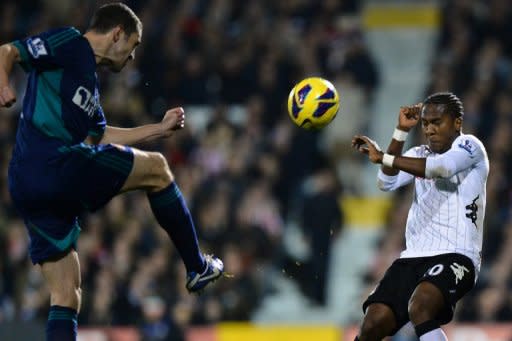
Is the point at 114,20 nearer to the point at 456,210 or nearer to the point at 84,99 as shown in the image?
the point at 84,99

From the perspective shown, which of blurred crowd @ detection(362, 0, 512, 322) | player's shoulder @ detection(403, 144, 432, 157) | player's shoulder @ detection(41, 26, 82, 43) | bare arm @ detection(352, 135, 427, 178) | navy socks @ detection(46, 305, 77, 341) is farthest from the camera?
blurred crowd @ detection(362, 0, 512, 322)

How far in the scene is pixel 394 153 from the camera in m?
7.42

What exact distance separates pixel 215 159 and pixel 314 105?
5.96 metres

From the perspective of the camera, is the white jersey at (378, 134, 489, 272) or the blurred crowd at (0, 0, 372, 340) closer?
the white jersey at (378, 134, 489, 272)

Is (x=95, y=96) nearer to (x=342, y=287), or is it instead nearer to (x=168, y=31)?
(x=342, y=287)

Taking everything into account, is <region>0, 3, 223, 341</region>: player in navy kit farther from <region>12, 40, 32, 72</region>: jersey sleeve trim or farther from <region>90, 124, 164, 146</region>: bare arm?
<region>90, 124, 164, 146</region>: bare arm

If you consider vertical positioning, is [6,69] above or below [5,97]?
above

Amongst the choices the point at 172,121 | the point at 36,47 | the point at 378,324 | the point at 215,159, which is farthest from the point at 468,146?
the point at 215,159

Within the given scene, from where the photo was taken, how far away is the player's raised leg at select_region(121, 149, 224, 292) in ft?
21.1

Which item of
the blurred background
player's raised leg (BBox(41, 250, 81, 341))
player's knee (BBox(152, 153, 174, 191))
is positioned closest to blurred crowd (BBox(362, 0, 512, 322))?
the blurred background

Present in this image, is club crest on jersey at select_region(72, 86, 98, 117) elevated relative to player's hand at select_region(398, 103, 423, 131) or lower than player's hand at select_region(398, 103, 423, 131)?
elevated

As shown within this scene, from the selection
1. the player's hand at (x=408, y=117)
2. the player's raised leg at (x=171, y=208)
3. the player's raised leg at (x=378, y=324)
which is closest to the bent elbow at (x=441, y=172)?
the player's hand at (x=408, y=117)

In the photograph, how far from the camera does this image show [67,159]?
247 inches

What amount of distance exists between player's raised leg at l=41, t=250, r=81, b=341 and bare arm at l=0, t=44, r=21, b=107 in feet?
3.57
